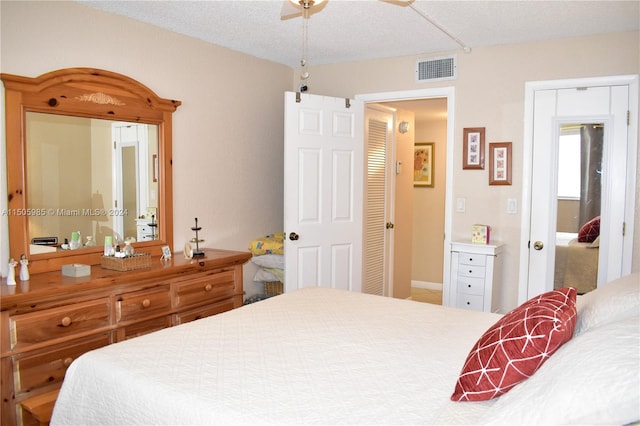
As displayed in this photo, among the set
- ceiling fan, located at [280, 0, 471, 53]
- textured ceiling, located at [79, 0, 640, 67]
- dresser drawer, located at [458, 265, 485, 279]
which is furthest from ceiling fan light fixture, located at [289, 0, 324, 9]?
dresser drawer, located at [458, 265, 485, 279]

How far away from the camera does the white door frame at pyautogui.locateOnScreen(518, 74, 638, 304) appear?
346 cm

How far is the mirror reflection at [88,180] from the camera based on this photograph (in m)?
2.79

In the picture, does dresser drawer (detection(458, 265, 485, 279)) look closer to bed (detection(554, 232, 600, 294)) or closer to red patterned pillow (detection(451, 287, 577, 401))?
bed (detection(554, 232, 600, 294))

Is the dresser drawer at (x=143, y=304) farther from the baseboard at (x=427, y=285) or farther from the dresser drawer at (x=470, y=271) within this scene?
the baseboard at (x=427, y=285)

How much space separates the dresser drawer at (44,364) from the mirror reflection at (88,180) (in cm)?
63

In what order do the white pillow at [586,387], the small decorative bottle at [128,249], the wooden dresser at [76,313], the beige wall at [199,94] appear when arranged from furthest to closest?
the small decorative bottle at [128,249] → the beige wall at [199,94] → the wooden dresser at [76,313] → the white pillow at [586,387]

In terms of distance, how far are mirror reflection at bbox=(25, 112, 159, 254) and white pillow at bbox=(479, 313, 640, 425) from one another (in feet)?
8.56

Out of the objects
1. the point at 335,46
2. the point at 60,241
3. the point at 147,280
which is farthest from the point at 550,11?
the point at 60,241

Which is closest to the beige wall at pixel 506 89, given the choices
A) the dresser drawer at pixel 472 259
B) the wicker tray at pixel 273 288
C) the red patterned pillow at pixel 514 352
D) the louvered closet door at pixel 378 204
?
the dresser drawer at pixel 472 259

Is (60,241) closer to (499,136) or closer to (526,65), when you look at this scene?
→ (499,136)

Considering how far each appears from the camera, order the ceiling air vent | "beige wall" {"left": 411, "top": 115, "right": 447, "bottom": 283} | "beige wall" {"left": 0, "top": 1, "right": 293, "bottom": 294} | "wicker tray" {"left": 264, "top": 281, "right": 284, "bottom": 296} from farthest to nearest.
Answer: "beige wall" {"left": 411, "top": 115, "right": 447, "bottom": 283}, "wicker tray" {"left": 264, "top": 281, "right": 284, "bottom": 296}, the ceiling air vent, "beige wall" {"left": 0, "top": 1, "right": 293, "bottom": 294}

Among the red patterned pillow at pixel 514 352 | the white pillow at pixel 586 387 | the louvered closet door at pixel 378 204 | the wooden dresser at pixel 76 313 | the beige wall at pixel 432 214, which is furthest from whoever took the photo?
the beige wall at pixel 432 214

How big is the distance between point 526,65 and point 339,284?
232 centimetres

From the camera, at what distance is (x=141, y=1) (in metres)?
3.00
